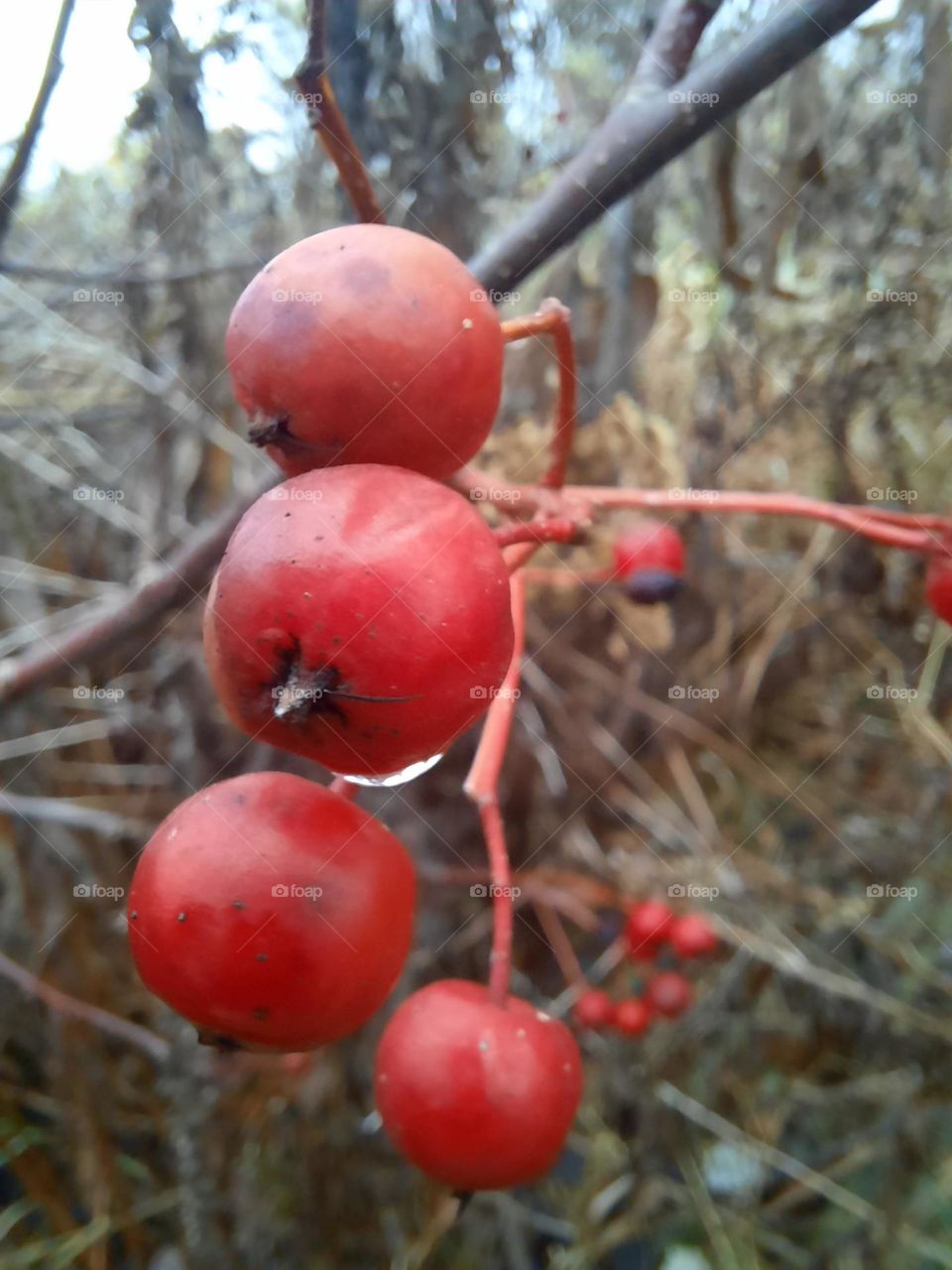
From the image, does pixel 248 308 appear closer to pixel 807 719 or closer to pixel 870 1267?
pixel 807 719

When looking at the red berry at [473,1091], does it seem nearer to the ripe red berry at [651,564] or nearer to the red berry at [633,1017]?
the ripe red berry at [651,564]

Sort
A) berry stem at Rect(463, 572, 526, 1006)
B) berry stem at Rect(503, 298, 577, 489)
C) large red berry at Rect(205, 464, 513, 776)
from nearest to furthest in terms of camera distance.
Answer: large red berry at Rect(205, 464, 513, 776) < berry stem at Rect(503, 298, 577, 489) < berry stem at Rect(463, 572, 526, 1006)

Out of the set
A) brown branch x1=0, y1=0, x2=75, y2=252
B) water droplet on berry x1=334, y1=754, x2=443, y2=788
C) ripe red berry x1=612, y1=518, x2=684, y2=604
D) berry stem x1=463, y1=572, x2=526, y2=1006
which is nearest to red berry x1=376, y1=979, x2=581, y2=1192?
berry stem x1=463, y1=572, x2=526, y2=1006

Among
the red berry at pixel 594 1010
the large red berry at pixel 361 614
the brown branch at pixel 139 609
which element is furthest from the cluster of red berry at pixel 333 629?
the red berry at pixel 594 1010

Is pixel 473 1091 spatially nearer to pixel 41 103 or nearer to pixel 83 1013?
pixel 83 1013

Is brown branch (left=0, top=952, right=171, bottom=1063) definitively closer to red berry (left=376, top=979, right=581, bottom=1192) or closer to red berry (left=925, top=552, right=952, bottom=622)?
red berry (left=376, top=979, right=581, bottom=1192)

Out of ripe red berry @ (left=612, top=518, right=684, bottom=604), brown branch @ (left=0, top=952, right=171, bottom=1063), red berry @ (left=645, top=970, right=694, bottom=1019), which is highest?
ripe red berry @ (left=612, top=518, right=684, bottom=604)

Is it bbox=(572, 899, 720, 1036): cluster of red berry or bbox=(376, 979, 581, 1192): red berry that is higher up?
bbox=(376, 979, 581, 1192): red berry
